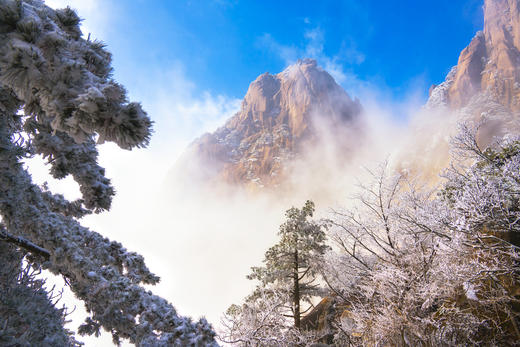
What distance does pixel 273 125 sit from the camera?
106m

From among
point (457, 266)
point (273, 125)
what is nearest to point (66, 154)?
point (457, 266)

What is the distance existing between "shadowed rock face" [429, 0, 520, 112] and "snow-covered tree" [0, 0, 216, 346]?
88.5 metres

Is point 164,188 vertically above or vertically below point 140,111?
above

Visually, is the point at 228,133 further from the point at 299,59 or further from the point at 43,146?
the point at 43,146

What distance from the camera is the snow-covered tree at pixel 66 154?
1.14 m

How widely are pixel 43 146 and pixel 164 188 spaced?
4391 inches

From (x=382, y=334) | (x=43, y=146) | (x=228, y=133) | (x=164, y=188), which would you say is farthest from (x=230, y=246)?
(x=43, y=146)

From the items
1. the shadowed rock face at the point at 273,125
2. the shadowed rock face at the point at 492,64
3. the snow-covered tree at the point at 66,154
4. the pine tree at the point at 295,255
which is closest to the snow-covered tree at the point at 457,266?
the pine tree at the point at 295,255

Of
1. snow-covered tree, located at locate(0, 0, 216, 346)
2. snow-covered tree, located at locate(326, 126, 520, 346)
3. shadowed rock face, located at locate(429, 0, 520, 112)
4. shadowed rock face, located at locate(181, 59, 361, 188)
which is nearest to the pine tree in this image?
snow-covered tree, located at locate(326, 126, 520, 346)

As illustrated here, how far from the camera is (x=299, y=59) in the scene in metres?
122

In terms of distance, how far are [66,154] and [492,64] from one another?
4112 inches

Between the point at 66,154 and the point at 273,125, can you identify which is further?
the point at 273,125

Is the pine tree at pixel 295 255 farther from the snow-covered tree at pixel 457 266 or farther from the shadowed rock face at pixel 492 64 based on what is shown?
the shadowed rock face at pixel 492 64

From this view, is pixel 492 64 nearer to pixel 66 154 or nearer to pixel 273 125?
pixel 273 125
